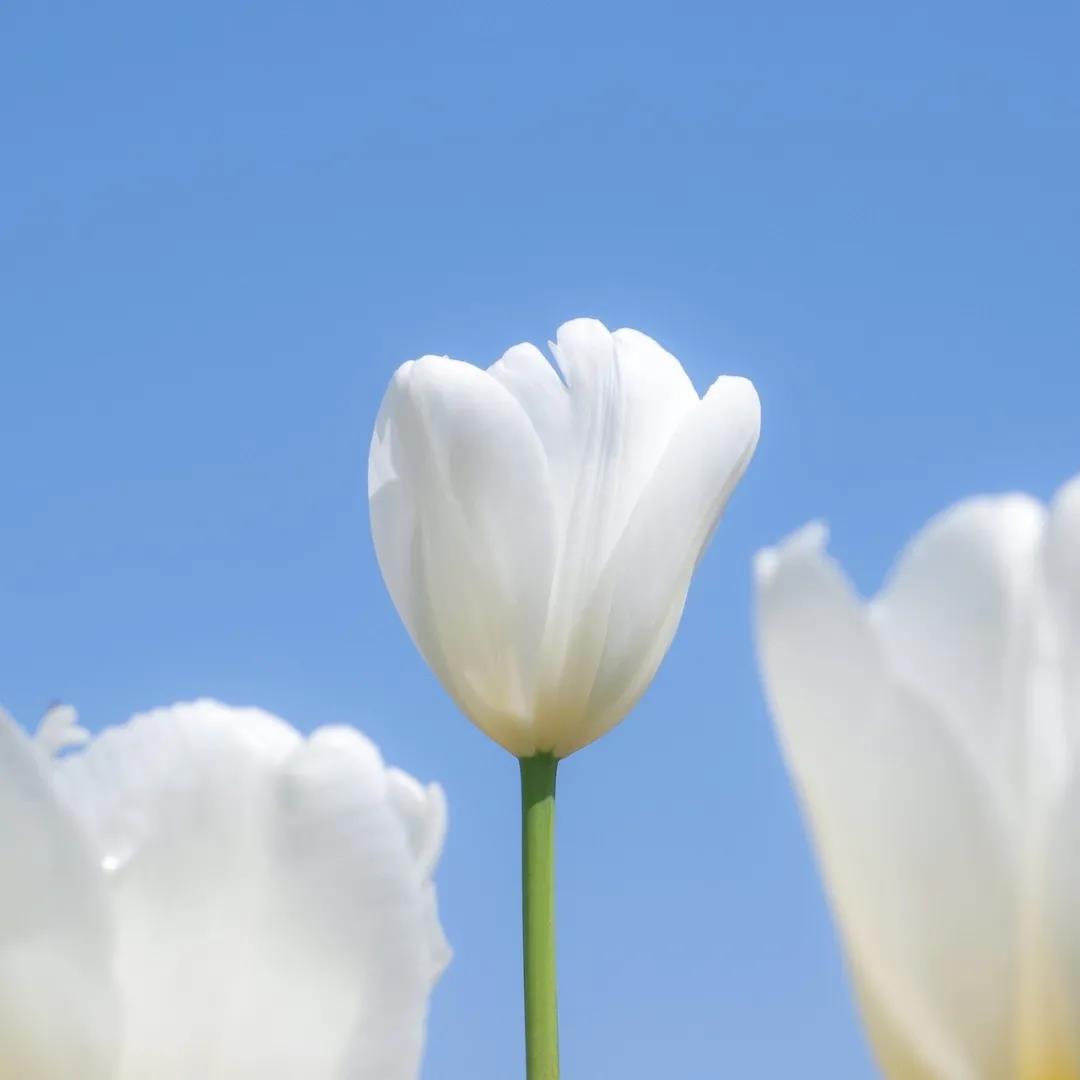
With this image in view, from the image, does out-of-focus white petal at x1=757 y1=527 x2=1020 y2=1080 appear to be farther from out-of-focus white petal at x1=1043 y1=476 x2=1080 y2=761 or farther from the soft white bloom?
the soft white bloom

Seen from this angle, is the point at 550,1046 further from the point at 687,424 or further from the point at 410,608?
the point at 687,424

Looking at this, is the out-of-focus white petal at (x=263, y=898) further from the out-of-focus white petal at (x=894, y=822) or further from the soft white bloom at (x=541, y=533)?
the soft white bloom at (x=541, y=533)

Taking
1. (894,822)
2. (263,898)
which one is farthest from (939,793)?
(263,898)

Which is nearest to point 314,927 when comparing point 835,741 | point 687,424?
point 835,741

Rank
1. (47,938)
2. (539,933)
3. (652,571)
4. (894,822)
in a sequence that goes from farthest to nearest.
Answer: (652,571) → (539,933) → (47,938) → (894,822)

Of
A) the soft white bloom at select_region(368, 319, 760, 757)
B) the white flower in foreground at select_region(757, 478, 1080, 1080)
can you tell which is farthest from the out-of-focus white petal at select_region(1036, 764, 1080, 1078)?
the soft white bloom at select_region(368, 319, 760, 757)

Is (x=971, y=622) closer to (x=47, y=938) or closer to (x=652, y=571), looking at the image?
(x=47, y=938)
